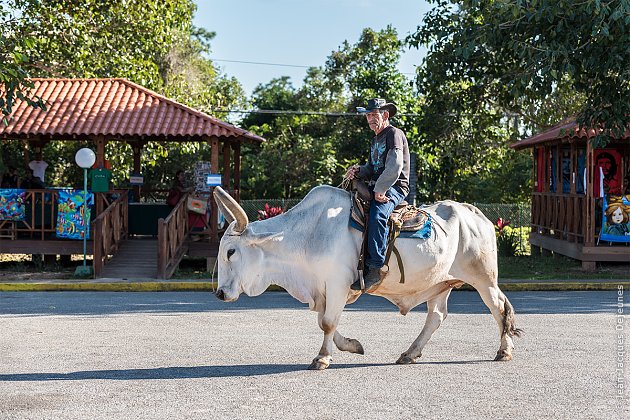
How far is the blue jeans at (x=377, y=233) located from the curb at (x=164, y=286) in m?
9.08

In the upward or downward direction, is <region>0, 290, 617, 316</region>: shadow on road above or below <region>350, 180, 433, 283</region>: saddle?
below

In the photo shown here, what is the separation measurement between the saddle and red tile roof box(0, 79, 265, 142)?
37.3 ft

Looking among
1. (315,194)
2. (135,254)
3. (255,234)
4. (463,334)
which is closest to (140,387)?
(255,234)

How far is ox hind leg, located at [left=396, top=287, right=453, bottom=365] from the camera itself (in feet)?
30.7

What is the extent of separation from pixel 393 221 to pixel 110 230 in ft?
40.3

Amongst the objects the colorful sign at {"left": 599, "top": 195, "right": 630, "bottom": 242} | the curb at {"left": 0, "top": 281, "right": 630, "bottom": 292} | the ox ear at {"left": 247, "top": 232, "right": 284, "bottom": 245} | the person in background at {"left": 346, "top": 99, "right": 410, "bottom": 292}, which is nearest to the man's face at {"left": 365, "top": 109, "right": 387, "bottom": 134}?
the person in background at {"left": 346, "top": 99, "right": 410, "bottom": 292}

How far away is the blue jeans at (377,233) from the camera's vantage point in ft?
28.9

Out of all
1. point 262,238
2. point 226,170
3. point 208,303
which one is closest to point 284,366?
point 262,238

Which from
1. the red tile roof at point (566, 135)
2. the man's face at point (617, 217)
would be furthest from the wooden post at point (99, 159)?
the man's face at point (617, 217)

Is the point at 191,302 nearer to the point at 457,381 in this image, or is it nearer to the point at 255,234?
the point at 255,234

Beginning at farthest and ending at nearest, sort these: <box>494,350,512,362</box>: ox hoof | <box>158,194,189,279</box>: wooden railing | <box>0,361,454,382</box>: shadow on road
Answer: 1. <box>158,194,189,279</box>: wooden railing
2. <box>494,350,512,362</box>: ox hoof
3. <box>0,361,454,382</box>: shadow on road

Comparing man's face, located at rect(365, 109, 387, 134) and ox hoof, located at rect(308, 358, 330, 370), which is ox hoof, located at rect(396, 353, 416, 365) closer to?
ox hoof, located at rect(308, 358, 330, 370)

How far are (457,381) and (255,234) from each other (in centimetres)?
225

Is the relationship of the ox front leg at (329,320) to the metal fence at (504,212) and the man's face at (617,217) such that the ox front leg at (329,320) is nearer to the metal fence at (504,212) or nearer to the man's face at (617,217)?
the man's face at (617,217)
